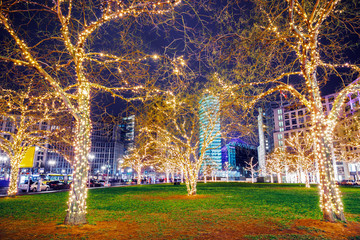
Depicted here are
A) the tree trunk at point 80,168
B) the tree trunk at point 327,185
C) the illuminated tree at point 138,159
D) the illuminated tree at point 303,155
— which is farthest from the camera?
the illuminated tree at point 138,159

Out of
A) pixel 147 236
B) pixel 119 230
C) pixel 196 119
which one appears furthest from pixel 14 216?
pixel 196 119

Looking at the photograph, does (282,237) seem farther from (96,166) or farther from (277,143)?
(96,166)

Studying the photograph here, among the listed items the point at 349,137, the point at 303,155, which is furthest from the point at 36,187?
the point at 349,137

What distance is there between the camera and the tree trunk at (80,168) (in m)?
6.50

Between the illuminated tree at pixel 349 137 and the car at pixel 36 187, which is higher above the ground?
the illuminated tree at pixel 349 137

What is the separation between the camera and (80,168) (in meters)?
6.70

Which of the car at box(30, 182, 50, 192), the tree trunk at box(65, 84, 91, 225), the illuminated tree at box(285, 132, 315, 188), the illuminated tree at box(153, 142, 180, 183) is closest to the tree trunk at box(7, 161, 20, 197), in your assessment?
the illuminated tree at box(153, 142, 180, 183)

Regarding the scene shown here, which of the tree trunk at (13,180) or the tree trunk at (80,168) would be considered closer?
the tree trunk at (80,168)

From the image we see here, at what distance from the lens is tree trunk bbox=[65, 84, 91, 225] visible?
21.3 feet

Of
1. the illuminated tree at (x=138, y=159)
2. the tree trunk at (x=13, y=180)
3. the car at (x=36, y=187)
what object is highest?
the illuminated tree at (x=138, y=159)

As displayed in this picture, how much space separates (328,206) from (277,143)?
329 ft

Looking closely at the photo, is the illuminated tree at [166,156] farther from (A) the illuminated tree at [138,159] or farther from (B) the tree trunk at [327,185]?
(B) the tree trunk at [327,185]

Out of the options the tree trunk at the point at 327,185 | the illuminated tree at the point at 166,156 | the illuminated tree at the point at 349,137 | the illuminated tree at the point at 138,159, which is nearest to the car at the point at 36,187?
the illuminated tree at the point at 138,159

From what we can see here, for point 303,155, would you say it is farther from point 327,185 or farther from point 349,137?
point 327,185
